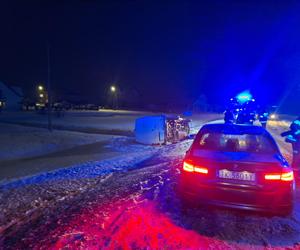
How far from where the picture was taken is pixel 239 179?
4809 millimetres

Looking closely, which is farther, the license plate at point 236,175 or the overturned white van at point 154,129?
the overturned white van at point 154,129

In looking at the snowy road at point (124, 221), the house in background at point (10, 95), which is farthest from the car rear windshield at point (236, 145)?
the house in background at point (10, 95)

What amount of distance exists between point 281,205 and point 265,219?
0.78 m

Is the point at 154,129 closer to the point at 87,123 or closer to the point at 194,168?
the point at 194,168

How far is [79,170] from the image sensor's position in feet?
29.9

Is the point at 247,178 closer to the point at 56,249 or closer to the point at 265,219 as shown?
the point at 265,219

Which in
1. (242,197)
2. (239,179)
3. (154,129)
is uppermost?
(239,179)

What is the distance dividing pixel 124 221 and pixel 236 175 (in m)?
1.92

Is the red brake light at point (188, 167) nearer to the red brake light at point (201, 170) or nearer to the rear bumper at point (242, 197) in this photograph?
the red brake light at point (201, 170)

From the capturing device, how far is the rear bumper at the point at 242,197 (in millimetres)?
4719

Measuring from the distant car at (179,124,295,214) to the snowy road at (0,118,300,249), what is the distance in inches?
15.6

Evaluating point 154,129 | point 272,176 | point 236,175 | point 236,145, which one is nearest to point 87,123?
point 154,129

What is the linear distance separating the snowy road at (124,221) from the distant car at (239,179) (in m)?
0.40

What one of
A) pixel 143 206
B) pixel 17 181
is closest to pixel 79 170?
pixel 17 181
